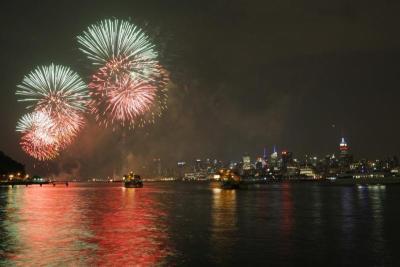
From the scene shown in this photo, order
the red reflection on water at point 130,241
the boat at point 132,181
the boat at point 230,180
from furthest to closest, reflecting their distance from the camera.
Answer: the boat at point 132,181 < the boat at point 230,180 < the red reflection on water at point 130,241

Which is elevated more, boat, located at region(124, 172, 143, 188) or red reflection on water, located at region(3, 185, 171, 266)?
boat, located at region(124, 172, 143, 188)

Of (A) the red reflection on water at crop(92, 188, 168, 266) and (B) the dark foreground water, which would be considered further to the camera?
(B) the dark foreground water

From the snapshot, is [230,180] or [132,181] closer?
[230,180]

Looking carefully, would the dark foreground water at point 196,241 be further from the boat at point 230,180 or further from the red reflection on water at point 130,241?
the boat at point 230,180

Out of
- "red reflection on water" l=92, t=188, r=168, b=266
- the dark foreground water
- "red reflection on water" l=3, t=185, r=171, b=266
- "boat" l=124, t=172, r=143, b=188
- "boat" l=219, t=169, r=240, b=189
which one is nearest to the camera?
"red reflection on water" l=3, t=185, r=171, b=266

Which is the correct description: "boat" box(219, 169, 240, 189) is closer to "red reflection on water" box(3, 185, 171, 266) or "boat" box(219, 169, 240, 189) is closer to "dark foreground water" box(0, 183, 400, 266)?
"dark foreground water" box(0, 183, 400, 266)

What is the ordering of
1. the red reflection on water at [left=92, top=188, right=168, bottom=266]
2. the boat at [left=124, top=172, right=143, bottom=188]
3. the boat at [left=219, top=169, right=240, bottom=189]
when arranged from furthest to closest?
the boat at [left=124, top=172, right=143, bottom=188] → the boat at [left=219, top=169, right=240, bottom=189] → the red reflection on water at [left=92, top=188, right=168, bottom=266]

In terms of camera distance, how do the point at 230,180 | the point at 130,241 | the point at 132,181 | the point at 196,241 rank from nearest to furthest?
the point at 130,241 → the point at 196,241 → the point at 230,180 → the point at 132,181

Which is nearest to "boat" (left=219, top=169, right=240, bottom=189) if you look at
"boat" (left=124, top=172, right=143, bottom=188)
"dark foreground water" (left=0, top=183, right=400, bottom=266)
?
"boat" (left=124, top=172, right=143, bottom=188)

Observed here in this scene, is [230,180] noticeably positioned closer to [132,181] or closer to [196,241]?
[132,181]

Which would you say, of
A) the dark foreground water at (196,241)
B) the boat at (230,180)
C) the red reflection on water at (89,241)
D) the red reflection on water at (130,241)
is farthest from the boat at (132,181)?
the red reflection on water at (130,241)

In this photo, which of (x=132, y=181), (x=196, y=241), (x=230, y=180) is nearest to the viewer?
(x=196, y=241)

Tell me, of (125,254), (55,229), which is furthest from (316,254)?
(55,229)

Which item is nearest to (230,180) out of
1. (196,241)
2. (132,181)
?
(132,181)
